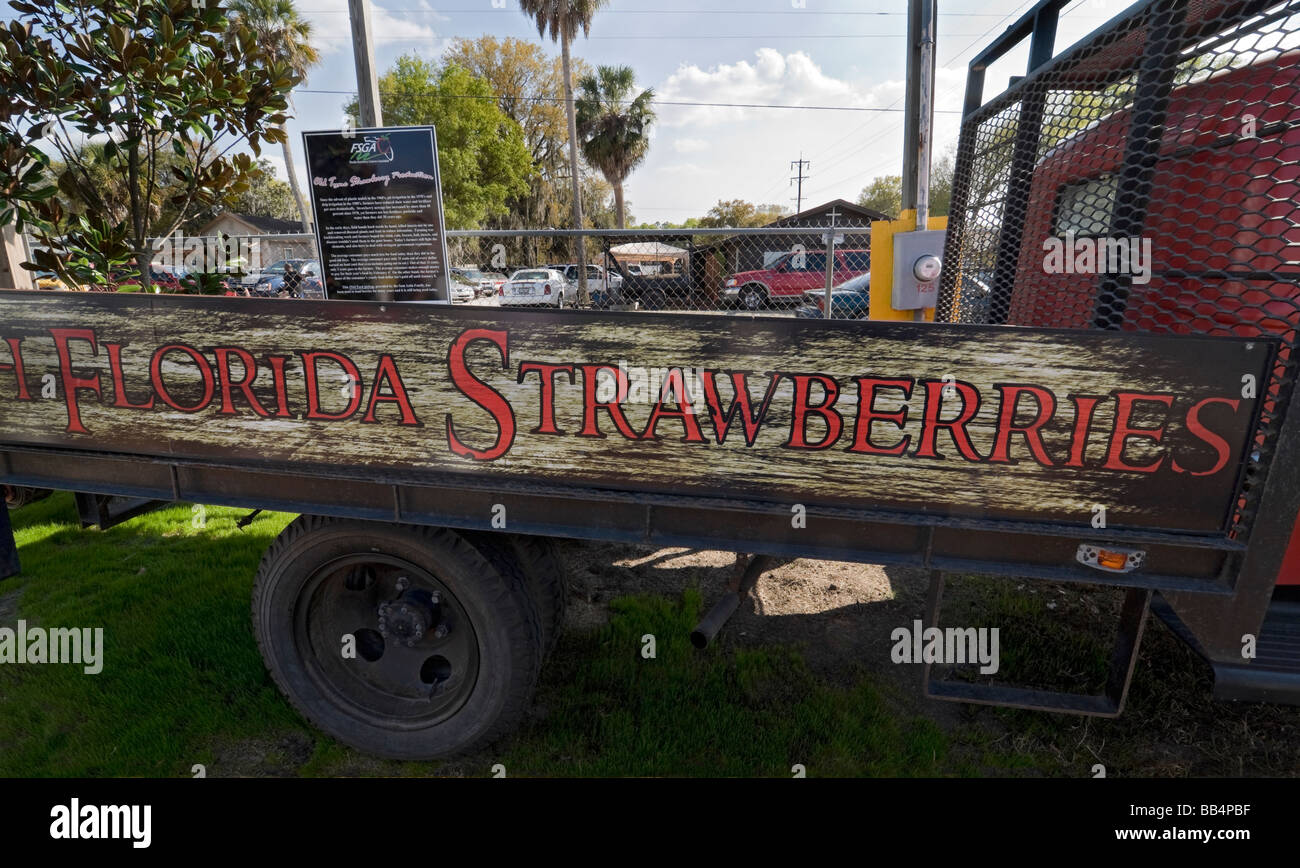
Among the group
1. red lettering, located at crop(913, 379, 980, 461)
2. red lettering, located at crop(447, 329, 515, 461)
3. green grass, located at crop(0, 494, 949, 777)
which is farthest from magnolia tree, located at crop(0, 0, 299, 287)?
red lettering, located at crop(913, 379, 980, 461)

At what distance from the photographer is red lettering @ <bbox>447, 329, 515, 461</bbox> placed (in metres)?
1.98

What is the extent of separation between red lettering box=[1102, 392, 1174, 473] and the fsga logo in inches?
151

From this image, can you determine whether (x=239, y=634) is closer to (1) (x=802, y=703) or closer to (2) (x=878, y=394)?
(1) (x=802, y=703)

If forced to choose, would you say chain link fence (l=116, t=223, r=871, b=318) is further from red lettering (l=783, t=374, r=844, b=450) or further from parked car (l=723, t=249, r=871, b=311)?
red lettering (l=783, t=374, r=844, b=450)

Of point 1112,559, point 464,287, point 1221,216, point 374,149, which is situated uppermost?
point 374,149

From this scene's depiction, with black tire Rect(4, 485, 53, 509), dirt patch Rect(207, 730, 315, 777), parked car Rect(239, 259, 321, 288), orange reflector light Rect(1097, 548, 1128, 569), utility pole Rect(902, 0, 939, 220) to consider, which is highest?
utility pole Rect(902, 0, 939, 220)

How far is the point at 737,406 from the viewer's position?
1893mm

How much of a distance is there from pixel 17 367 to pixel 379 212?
2.06 meters

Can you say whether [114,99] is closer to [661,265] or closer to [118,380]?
[118,380]

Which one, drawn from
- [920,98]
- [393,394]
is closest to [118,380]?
[393,394]

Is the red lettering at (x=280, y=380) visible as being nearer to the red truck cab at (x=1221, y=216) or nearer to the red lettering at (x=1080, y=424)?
the red lettering at (x=1080, y=424)

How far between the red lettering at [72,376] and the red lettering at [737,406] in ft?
6.89

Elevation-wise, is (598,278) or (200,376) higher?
(598,278)

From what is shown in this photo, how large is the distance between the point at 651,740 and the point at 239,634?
7.50 ft
